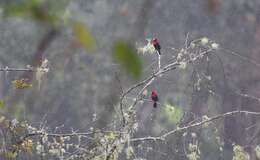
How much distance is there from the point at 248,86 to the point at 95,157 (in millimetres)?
5309

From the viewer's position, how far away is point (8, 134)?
4.02 meters

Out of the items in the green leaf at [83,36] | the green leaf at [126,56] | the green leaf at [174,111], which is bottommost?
the green leaf at [126,56]

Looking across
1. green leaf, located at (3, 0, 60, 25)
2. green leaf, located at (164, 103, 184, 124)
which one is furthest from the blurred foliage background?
green leaf, located at (3, 0, 60, 25)

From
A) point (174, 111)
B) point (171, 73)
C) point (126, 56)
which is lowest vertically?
point (126, 56)

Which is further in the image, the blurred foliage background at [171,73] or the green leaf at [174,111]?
the blurred foliage background at [171,73]

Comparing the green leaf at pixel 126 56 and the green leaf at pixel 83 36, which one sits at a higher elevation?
the green leaf at pixel 83 36

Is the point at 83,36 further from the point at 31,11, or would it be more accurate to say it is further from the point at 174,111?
the point at 174,111

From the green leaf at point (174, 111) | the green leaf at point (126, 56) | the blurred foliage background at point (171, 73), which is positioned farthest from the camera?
the blurred foliage background at point (171, 73)

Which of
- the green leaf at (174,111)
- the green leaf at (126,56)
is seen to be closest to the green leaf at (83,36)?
the green leaf at (126,56)

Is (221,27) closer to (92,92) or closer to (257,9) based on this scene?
(257,9)

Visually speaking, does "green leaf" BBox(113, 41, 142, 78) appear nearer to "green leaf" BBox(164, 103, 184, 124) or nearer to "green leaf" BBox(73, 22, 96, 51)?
"green leaf" BBox(73, 22, 96, 51)

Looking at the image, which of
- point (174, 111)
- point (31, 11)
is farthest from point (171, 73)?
point (31, 11)

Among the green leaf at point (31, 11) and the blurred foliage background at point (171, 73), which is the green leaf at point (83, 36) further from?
the blurred foliage background at point (171, 73)

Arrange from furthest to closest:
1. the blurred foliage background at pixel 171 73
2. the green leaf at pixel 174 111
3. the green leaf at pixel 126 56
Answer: the blurred foliage background at pixel 171 73 → the green leaf at pixel 174 111 → the green leaf at pixel 126 56
